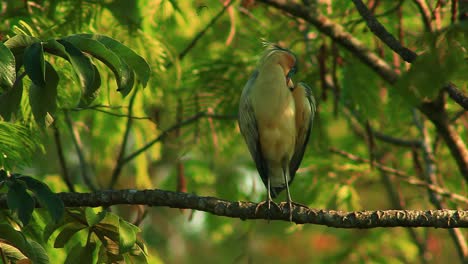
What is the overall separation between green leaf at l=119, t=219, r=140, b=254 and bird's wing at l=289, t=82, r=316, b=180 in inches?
80.6

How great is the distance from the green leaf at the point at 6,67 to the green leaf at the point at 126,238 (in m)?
0.73

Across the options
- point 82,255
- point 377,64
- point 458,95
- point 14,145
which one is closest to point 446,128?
point 377,64

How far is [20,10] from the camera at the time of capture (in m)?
4.99

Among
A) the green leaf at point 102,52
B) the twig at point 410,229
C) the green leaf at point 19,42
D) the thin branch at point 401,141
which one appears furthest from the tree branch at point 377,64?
the green leaf at point 19,42

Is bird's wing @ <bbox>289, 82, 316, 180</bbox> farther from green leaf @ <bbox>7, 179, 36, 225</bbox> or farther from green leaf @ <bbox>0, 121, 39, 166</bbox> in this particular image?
green leaf @ <bbox>7, 179, 36, 225</bbox>

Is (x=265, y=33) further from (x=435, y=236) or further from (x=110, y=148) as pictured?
(x=435, y=236)

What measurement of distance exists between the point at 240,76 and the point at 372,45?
1351 mm

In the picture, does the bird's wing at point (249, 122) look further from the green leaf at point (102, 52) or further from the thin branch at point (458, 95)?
the green leaf at point (102, 52)

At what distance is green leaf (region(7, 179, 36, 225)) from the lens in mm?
2549

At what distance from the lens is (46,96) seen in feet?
9.00

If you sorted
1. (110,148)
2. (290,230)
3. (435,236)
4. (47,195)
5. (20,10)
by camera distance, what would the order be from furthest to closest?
1. (435,236)
2. (110,148)
3. (290,230)
4. (20,10)
5. (47,195)

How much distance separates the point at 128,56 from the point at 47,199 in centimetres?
72

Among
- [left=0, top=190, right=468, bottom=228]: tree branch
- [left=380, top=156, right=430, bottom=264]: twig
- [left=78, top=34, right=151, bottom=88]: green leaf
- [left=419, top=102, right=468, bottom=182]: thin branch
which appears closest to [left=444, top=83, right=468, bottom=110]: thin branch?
[left=0, top=190, right=468, bottom=228]: tree branch

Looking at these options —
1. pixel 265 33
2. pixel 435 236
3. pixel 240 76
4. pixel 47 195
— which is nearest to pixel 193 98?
pixel 240 76
